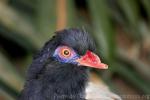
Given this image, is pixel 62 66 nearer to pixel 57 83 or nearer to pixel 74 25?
pixel 57 83

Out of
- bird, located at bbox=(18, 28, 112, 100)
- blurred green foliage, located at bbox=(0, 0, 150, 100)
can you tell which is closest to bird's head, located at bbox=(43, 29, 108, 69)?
bird, located at bbox=(18, 28, 112, 100)

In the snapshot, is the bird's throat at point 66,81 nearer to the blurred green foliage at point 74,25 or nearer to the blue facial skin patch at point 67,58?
the blue facial skin patch at point 67,58

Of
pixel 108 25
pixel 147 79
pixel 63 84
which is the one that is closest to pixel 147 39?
pixel 147 79

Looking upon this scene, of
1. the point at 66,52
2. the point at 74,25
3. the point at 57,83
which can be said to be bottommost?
the point at 57,83

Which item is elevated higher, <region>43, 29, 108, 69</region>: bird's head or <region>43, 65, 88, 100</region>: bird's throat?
<region>43, 29, 108, 69</region>: bird's head

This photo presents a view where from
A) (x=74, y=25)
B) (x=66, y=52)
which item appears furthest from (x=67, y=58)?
(x=74, y=25)

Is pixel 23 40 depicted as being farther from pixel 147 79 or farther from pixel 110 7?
pixel 147 79

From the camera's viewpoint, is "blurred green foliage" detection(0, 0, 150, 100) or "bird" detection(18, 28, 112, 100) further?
"blurred green foliage" detection(0, 0, 150, 100)

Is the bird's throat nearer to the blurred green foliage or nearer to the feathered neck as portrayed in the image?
the feathered neck
